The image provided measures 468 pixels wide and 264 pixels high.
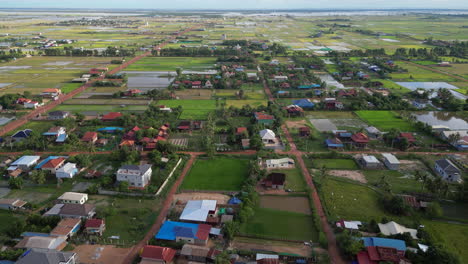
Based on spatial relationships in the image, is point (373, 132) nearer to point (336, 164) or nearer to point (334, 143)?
point (334, 143)

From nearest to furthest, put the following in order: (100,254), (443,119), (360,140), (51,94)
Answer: (100,254) < (360,140) < (443,119) < (51,94)

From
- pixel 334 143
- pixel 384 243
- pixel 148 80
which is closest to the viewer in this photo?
pixel 384 243

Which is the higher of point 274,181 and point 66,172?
point 66,172

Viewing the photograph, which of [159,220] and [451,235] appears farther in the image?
[159,220]

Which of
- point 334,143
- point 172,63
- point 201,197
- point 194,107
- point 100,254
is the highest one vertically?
point 172,63

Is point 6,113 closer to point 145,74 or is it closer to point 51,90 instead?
point 51,90

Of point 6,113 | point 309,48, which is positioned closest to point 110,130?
point 6,113

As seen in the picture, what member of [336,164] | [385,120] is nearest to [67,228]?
[336,164]
